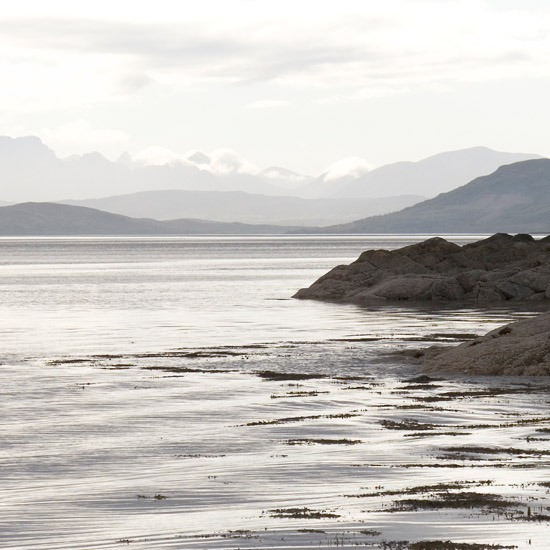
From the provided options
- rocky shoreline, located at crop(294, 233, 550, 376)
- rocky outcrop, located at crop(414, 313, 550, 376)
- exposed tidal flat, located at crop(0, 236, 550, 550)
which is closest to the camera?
exposed tidal flat, located at crop(0, 236, 550, 550)

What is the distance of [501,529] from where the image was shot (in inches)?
539

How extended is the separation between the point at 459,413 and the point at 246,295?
2130 inches

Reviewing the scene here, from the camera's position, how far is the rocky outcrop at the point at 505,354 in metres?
31.0

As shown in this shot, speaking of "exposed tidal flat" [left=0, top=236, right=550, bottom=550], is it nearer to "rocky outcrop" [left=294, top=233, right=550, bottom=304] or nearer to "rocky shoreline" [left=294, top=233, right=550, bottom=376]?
"rocky shoreline" [left=294, top=233, right=550, bottom=376]

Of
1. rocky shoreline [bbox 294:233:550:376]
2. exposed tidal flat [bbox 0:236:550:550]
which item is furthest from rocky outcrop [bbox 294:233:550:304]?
exposed tidal flat [bbox 0:236:550:550]

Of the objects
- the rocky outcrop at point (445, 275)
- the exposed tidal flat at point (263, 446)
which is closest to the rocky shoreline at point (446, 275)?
the rocky outcrop at point (445, 275)

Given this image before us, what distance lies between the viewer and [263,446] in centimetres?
2041

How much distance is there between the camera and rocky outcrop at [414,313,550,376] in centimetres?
3105

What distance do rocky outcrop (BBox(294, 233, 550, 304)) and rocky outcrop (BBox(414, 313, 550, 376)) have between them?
111 ft

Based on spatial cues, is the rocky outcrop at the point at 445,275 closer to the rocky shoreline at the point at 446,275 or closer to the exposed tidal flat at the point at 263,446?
the rocky shoreline at the point at 446,275

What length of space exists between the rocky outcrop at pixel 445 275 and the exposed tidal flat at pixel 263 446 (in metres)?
23.8

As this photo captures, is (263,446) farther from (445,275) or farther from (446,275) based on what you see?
(446,275)

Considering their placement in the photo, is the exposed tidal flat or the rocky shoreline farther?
the rocky shoreline

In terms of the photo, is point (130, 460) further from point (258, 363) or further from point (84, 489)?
point (258, 363)
